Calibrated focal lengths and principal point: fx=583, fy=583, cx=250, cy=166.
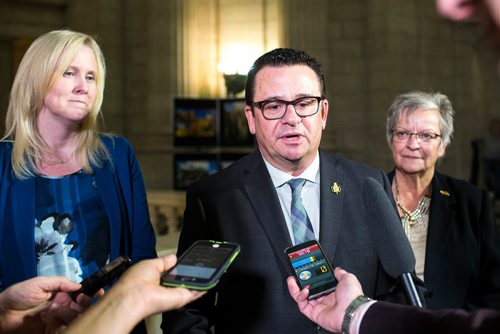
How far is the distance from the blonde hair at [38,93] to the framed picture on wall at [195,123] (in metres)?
7.88

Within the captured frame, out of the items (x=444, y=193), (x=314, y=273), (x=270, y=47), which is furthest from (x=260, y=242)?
(x=270, y=47)

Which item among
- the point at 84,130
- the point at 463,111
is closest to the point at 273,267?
the point at 84,130

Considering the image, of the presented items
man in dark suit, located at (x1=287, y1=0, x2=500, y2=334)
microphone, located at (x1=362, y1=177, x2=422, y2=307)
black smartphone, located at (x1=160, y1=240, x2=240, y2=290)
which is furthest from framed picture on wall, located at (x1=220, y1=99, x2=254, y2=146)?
black smartphone, located at (x1=160, y1=240, x2=240, y2=290)

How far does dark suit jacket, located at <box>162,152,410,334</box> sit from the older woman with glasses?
0.78 metres

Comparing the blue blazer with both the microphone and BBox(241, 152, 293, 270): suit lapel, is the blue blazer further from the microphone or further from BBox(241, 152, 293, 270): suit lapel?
the microphone

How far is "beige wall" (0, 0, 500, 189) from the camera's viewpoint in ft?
37.4

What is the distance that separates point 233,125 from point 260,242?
8.18 m

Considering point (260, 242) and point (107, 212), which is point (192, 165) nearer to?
point (107, 212)

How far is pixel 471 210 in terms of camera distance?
2.95 m

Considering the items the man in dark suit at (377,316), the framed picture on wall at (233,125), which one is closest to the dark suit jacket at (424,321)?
the man in dark suit at (377,316)

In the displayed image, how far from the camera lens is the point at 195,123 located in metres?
10.5

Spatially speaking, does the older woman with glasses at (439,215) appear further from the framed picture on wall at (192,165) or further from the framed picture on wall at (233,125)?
the framed picture on wall at (192,165)

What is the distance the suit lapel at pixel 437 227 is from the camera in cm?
282

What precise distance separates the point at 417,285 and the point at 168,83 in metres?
10.3
